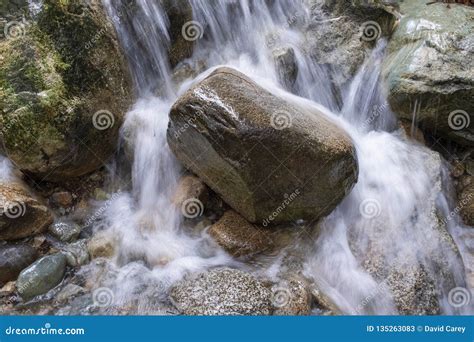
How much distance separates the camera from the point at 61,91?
4.98 meters

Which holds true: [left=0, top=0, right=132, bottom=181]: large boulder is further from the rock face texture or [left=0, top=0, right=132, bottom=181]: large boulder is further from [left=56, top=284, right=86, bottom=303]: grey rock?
the rock face texture

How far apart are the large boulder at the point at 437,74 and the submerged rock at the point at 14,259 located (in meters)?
4.91

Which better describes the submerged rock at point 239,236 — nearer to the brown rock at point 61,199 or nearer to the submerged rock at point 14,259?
the brown rock at point 61,199

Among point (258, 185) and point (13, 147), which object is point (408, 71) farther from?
point (13, 147)

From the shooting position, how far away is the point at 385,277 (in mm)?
4699

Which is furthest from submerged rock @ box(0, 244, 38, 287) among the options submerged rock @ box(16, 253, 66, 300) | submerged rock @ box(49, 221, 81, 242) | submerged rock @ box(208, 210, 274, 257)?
submerged rock @ box(208, 210, 274, 257)

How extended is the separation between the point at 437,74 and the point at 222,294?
3.90 m

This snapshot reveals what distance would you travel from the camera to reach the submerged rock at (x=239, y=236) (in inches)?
193

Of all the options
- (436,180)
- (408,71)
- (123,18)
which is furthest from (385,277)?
(123,18)

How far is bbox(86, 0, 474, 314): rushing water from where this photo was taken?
4.80 meters

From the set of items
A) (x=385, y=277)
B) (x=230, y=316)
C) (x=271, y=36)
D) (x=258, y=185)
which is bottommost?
(x=385, y=277)

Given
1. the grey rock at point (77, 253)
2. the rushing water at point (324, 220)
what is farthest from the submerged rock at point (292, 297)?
the grey rock at point (77, 253)

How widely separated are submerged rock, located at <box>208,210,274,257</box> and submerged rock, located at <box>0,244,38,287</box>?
1.96 metres

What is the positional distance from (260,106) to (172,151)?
1.33m
